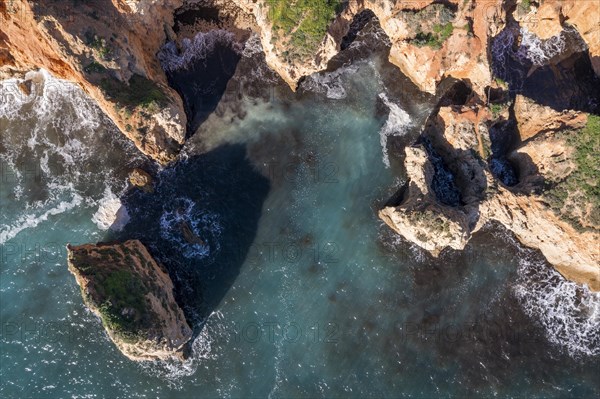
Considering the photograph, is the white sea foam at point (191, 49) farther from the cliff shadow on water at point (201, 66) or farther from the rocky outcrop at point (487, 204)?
the rocky outcrop at point (487, 204)

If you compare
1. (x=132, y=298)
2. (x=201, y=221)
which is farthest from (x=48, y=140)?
(x=132, y=298)

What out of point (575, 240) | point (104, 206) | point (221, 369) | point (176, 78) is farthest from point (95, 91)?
point (575, 240)

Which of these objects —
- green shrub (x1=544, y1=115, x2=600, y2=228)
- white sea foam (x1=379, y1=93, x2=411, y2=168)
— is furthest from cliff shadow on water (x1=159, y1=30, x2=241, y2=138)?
green shrub (x1=544, y1=115, x2=600, y2=228)

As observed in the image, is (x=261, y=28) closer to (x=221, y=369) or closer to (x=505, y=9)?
(x=505, y=9)

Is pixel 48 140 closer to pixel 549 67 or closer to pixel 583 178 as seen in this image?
pixel 583 178

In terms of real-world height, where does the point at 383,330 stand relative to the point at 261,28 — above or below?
below

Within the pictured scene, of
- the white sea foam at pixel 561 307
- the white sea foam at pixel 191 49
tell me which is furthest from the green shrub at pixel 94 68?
the white sea foam at pixel 561 307
